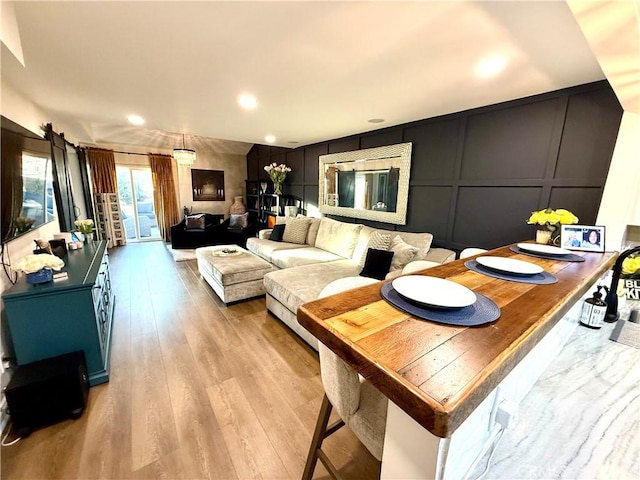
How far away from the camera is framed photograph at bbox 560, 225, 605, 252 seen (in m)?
1.46

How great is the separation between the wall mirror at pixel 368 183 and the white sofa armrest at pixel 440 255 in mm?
642

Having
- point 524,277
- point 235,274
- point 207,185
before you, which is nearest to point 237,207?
point 207,185

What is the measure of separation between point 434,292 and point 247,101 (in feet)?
8.14

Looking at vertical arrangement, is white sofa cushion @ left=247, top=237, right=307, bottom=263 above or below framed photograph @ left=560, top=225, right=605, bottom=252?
below

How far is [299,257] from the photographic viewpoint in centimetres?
350

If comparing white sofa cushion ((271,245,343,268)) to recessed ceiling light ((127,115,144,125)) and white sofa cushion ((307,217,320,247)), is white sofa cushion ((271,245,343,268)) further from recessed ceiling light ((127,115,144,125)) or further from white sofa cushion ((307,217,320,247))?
recessed ceiling light ((127,115,144,125))

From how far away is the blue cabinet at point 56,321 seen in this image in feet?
5.17

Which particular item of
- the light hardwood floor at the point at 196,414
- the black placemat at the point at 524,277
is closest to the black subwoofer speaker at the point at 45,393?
the light hardwood floor at the point at 196,414

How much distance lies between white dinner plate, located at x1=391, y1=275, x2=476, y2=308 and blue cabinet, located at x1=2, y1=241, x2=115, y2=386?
6.66ft

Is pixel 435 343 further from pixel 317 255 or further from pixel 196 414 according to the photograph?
pixel 317 255

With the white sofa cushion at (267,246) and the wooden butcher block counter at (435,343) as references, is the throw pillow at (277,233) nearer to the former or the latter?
the white sofa cushion at (267,246)

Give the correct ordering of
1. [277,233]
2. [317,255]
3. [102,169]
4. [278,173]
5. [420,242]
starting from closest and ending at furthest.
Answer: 1. [420,242]
2. [317,255]
3. [277,233]
4. [278,173]
5. [102,169]

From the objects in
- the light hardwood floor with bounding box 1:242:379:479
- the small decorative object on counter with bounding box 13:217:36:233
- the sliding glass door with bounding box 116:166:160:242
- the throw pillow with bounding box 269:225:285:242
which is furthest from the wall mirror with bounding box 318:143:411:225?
the sliding glass door with bounding box 116:166:160:242

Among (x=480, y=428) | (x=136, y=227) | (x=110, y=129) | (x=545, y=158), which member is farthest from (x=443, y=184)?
(x=136, y=227)
